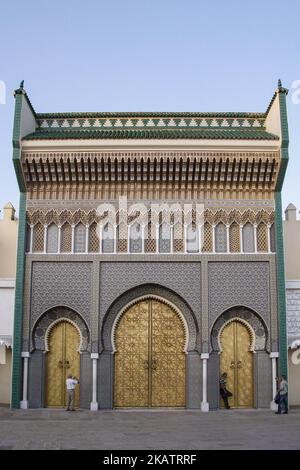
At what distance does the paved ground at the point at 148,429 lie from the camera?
8945 millimetres

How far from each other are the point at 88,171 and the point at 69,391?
5.02m

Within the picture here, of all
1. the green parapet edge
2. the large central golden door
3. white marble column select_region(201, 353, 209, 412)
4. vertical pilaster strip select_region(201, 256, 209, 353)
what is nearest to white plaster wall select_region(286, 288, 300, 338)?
vertical pilaster strip select_region(201, 256, 209, 353)

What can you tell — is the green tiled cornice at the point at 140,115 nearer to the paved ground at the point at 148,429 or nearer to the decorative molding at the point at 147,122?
the decorative molding at the point at 147,122

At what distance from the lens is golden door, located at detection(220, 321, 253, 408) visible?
14.1 metres

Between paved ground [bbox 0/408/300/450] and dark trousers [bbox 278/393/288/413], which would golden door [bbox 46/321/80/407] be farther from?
dark trousers [bbox 278/393/288/413]

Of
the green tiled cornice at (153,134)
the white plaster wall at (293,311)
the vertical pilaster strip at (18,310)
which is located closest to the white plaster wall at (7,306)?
the vertical pilaster strip at (18,310)

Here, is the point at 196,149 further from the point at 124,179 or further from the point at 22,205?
the point at 22,205

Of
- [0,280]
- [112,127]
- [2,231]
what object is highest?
[112,127]

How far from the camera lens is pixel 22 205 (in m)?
14.8

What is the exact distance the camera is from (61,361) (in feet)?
46.5

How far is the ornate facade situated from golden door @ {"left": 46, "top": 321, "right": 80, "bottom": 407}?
0.08 ft

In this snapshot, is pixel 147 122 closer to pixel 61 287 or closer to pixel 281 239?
pixel 281 239
